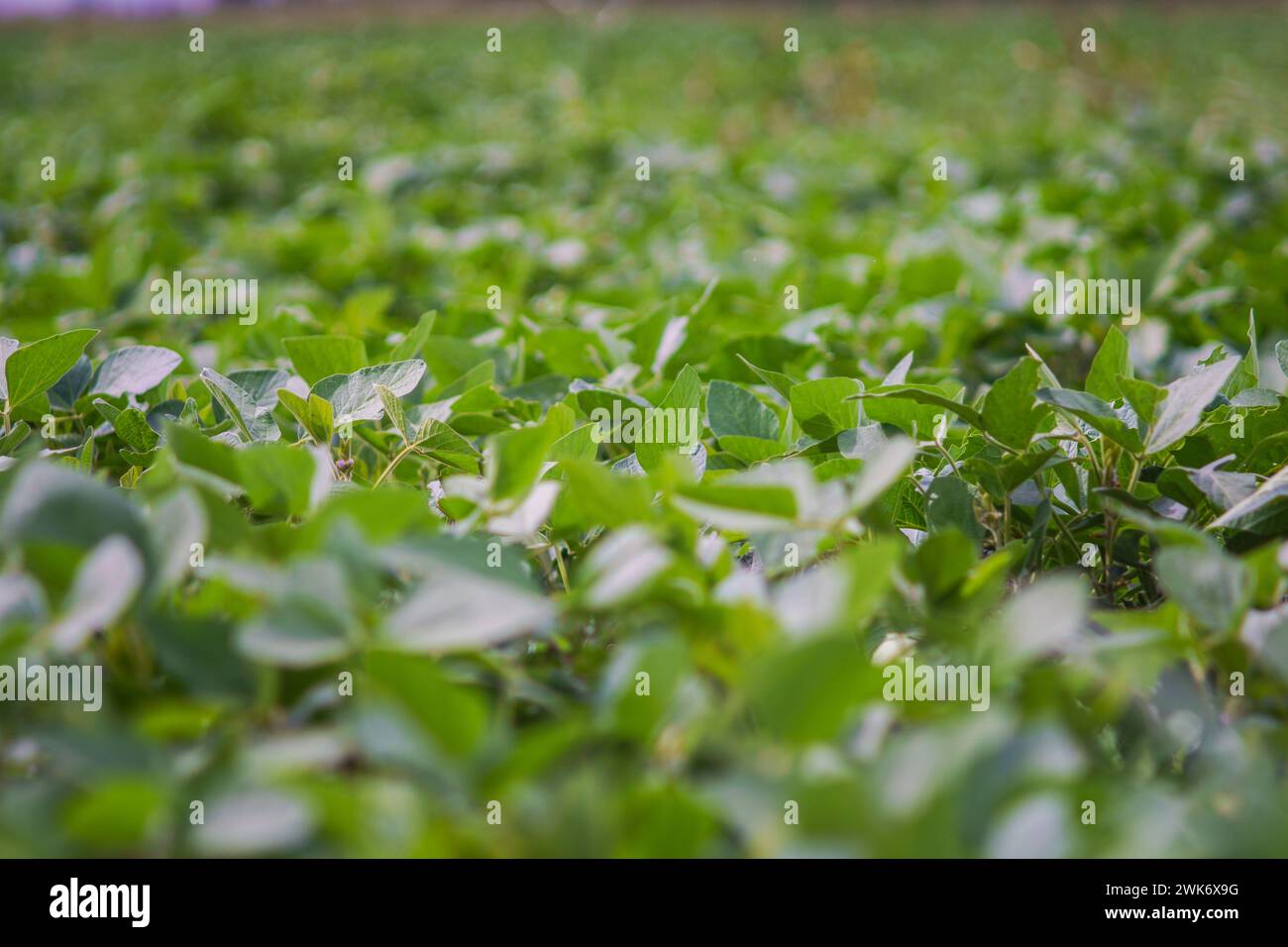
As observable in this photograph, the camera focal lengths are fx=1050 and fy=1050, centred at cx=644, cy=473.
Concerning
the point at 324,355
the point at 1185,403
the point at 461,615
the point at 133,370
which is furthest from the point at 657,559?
the point at 133,370

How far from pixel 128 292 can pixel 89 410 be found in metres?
0.67

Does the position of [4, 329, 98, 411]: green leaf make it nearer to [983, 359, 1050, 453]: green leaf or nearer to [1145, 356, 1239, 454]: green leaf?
[983, 359, 1050, 453]: green leaf

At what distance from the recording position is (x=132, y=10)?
19.5 meters

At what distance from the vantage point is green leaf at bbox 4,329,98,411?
883 millimetres

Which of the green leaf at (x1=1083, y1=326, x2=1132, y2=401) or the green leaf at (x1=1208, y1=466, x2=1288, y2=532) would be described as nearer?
the green leaf at (x1=1208, y1=466, x2=1288, y2=532)

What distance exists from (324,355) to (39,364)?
0.25m

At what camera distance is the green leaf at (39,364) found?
0.88 meters

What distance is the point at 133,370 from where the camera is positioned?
1052mm

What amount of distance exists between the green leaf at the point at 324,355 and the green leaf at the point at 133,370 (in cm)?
12

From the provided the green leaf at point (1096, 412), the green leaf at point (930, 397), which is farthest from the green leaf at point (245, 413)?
the green leaf at point (1096, 412)

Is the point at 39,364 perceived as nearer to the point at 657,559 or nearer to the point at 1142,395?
the point at 657,559

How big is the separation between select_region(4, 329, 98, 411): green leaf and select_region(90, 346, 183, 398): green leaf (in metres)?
0.12

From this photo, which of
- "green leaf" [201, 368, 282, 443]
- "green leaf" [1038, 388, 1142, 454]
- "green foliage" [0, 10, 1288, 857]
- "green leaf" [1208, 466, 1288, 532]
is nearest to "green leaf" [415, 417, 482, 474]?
"green foliage" [0, 10, 1288, 857]
